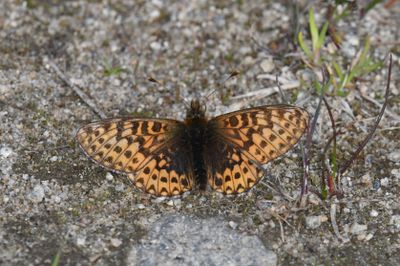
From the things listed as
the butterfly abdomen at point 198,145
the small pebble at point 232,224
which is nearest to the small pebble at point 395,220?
the small pebble at point 232,224

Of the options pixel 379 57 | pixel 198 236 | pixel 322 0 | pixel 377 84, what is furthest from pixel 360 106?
pixel 198 236

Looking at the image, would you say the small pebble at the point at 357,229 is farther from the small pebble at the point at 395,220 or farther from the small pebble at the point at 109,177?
the small pebble at the point at 109,177

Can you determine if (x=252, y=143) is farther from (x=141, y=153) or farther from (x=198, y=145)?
(x=141, y=153)

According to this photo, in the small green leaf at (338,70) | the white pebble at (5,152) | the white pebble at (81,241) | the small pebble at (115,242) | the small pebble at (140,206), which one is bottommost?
the small pebble at (115,242)

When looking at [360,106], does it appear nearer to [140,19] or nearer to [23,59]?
[140,19]

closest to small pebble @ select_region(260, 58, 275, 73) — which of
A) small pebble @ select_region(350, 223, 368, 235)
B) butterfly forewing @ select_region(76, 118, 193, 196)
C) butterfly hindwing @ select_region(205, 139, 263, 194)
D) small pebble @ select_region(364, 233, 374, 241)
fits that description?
butterfly hindwing @ select_region(205, 139, 263, 194)

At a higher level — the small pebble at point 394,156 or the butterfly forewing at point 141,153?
the butterfly forewing at point 141,153
